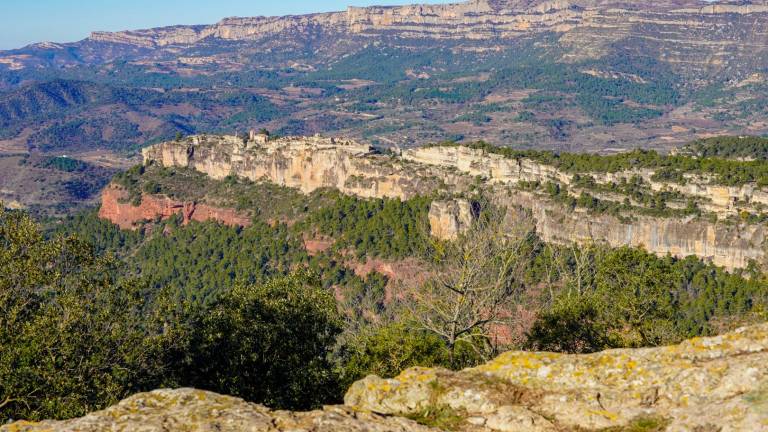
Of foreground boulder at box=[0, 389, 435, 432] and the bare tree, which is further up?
foreground boulder at box=[0, 389, 435, 432]

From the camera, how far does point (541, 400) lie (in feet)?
64.6

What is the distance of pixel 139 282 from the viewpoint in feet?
116

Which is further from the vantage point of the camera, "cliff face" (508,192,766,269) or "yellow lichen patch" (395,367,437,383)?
"cliff face" (508,192,766,269)

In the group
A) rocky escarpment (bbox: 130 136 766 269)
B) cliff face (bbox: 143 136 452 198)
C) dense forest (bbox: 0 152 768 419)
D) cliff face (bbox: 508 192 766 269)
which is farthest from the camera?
cliff face (bbox: 143 136 452 198)

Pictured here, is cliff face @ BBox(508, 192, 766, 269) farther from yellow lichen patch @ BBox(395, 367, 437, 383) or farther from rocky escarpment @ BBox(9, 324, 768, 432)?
yellow lichen patch @ BBox(395, 367, 437, 383)

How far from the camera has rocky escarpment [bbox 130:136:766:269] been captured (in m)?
73.9

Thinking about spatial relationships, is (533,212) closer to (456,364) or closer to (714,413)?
(456,364)

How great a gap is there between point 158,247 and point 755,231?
73.3 m

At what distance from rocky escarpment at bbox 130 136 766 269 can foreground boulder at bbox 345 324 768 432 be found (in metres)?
47.7

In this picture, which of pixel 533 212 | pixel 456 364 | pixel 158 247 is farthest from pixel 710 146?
pixel 456 364

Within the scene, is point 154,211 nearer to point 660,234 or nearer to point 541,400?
point 660,234

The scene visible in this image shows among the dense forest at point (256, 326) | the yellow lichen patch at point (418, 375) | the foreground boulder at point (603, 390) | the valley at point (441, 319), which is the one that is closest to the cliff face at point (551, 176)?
the valley at point (441, 319)

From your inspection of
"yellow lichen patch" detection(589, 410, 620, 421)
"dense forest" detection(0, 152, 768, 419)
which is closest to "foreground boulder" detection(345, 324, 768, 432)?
"yellow lichen patch" detection(589, 410, 620, 421)

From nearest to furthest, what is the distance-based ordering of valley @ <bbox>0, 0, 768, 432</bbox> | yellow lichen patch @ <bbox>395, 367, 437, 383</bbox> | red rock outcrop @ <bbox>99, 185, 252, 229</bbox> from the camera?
valley @ <bbox>0, 0, 768, 432</bbox>, yellow lichen patch @ <bbox>395, 367, 437, 383</bbox>, red rock outcrop @ <bbox>99, 185, 252, 229</bbox>
